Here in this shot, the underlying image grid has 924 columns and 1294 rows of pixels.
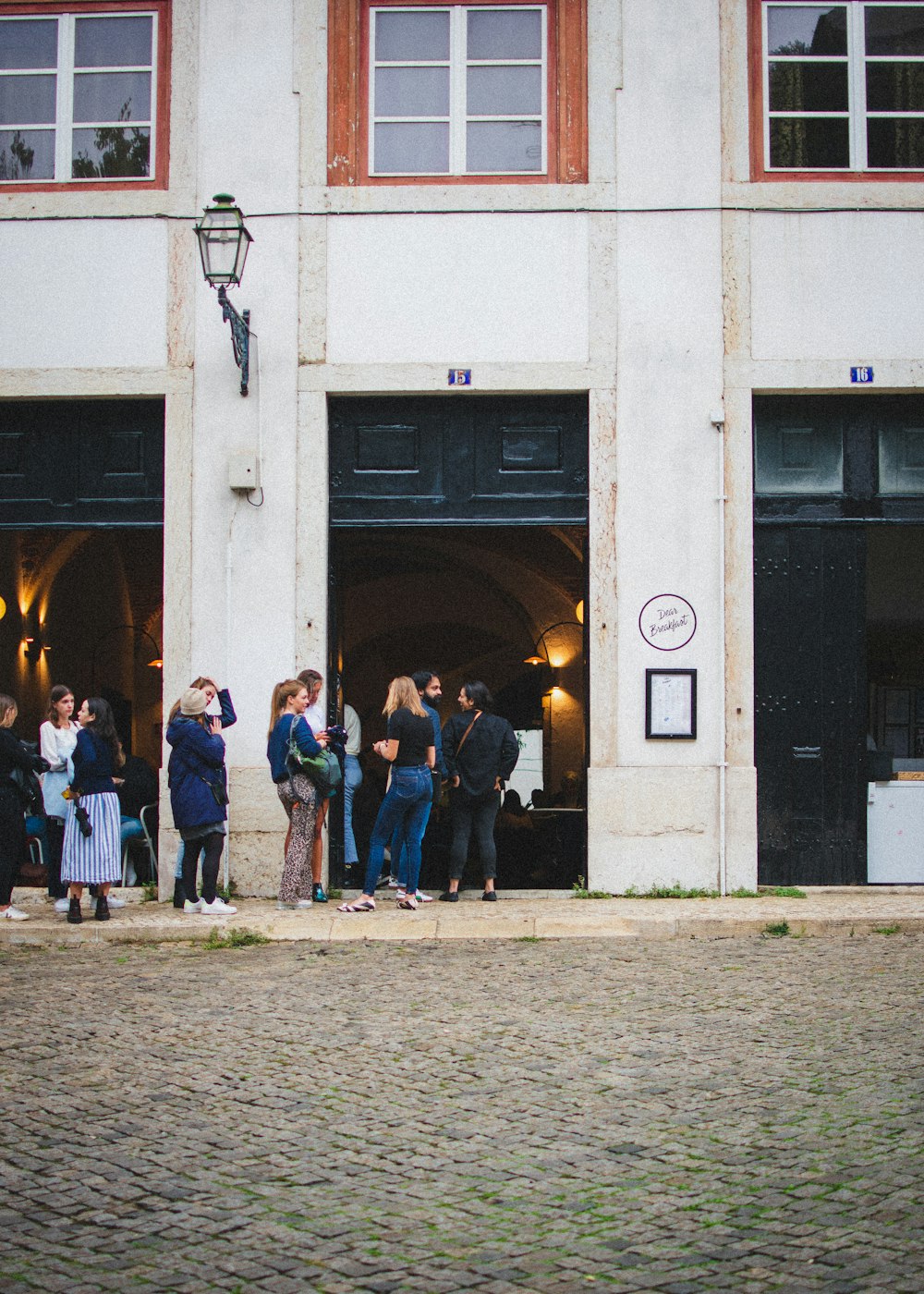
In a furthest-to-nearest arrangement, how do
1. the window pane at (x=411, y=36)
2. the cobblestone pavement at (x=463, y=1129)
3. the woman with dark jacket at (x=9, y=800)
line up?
the window pane at (x=411, y=36) → the woman with dark jacket at (x=9, y=800) → the cobblestone pavement at (x=463, y=1129)

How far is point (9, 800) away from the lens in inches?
406

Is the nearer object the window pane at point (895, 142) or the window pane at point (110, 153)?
the window pane at point (895, 142)

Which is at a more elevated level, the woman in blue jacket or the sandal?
the woman in blue jacket

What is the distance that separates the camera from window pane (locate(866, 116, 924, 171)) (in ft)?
40.0

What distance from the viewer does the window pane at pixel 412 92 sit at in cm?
1230

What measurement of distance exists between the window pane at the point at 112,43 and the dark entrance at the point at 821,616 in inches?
237

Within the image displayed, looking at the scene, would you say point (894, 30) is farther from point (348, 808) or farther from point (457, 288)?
point (348, 808)

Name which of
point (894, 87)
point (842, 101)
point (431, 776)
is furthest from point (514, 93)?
point (431, 776)

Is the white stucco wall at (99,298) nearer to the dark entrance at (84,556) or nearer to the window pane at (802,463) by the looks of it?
the dark entrance at (84,556)

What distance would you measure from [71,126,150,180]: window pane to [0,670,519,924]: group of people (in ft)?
14.3

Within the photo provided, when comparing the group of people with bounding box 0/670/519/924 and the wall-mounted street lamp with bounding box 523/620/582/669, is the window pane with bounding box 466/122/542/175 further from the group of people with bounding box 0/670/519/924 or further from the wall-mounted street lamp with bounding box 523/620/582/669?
the wall-mounted street lamp with bounding box 523/620/582/669

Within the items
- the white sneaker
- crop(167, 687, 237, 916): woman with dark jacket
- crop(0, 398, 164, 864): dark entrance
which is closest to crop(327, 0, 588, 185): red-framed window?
crop(0, 398, 164, 864): dark entrance

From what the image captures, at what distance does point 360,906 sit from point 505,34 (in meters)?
7.14

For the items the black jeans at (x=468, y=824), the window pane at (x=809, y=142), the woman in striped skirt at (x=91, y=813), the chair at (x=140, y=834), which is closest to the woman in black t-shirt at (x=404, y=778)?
the black jeans at (x=468, y=824)
